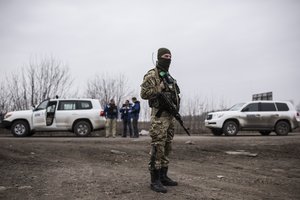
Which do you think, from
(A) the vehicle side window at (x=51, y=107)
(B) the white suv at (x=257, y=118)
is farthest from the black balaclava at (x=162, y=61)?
(B) the white suv at (x=257, y=118)

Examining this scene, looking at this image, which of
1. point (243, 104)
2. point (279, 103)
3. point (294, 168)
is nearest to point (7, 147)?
point (294, 168)

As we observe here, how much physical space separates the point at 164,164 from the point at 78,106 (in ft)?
33.2

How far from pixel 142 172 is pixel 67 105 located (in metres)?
8.85

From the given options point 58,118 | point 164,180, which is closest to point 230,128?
point 58,118

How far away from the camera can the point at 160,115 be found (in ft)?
15.8

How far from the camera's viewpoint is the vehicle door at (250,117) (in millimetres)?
15125

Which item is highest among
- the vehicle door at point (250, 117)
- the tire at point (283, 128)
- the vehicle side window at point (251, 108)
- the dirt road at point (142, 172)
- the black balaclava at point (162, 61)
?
the black balaclava at point (162, 61)

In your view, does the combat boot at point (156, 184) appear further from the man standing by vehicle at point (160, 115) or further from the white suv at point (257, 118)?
the white suv at point (257, 118)

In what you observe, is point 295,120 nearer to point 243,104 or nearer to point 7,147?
point 243,104

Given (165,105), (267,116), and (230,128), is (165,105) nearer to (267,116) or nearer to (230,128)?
(230,128)

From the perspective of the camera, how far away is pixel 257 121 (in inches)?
598

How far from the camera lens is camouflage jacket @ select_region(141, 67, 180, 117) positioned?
479 cm

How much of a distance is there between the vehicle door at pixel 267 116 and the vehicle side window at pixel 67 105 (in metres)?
9.40

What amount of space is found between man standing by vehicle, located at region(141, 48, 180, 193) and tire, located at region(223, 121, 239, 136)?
10.6 metres
